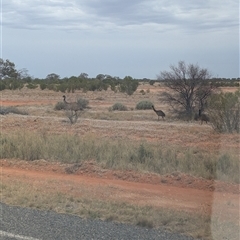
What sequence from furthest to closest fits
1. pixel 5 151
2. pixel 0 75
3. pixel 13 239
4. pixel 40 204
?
pixel 0 75
pixel 5 151
pixel 40 204
pixel 13 239

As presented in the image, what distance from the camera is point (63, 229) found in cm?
726

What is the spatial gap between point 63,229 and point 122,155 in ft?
23.9

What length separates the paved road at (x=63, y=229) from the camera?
6.90m

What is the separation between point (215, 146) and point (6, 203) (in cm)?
1029

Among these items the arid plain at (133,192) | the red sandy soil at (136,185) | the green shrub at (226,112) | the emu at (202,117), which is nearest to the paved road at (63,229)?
the arid plain at (133,192)

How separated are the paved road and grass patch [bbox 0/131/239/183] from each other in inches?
198

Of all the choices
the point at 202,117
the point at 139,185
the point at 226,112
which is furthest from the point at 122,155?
the point at 202,117

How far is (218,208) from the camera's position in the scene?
899cm

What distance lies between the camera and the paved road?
6904 mm

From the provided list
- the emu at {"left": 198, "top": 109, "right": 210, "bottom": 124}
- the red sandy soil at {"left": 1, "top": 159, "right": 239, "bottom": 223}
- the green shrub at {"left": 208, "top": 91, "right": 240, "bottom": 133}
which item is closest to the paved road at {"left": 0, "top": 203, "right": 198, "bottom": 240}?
the red sandy soil at {"left": 1, "top": 159, "right": 239, "bottom": 223}

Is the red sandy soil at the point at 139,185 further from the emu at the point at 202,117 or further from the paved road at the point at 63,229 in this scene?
the emu at the point at 202,117

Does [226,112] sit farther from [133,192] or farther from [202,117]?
[133,192]

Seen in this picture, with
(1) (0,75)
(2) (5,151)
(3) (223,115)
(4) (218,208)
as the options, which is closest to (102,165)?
(2) (5,151)

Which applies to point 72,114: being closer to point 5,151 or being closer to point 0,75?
point 5,151
